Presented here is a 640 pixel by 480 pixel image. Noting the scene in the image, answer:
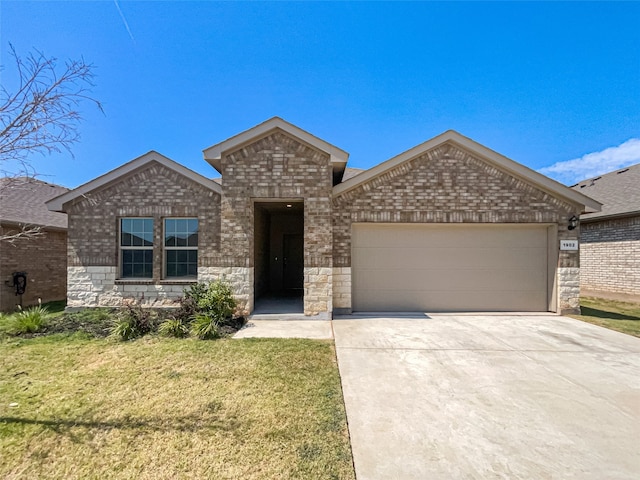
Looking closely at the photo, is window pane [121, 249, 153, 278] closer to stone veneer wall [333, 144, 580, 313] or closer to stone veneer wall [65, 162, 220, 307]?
stone veneer wall [65, 162, 220, 307]

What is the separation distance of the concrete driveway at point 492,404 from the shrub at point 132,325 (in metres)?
4.50

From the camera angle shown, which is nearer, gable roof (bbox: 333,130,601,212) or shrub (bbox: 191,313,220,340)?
shrub (bbox: 191,313,220,340)

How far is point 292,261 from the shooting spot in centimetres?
1278

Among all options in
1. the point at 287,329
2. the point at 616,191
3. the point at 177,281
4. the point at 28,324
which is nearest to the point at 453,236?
the point at 287,329

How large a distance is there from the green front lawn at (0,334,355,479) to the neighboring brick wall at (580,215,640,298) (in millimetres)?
12296

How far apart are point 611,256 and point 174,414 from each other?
15.2m

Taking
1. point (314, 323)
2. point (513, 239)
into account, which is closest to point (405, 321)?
point (314, 323)

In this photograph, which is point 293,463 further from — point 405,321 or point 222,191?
point 222,191

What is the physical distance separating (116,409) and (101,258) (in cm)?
646

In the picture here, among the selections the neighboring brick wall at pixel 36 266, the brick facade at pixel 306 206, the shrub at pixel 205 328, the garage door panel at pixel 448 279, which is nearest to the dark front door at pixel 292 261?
the brick facade at pixel 306 206

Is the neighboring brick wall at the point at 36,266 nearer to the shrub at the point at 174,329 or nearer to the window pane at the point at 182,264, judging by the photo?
the window pane at the point at 182,264

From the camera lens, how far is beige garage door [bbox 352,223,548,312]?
8367 mm

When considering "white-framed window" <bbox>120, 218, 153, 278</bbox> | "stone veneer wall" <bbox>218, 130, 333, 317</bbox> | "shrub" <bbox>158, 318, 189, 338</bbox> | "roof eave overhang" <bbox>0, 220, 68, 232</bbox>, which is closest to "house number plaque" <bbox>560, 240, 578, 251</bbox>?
"stone veneer wall" <bbox>218, 130, 333, 317</bbox>

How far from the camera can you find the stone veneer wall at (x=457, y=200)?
8.07 m
